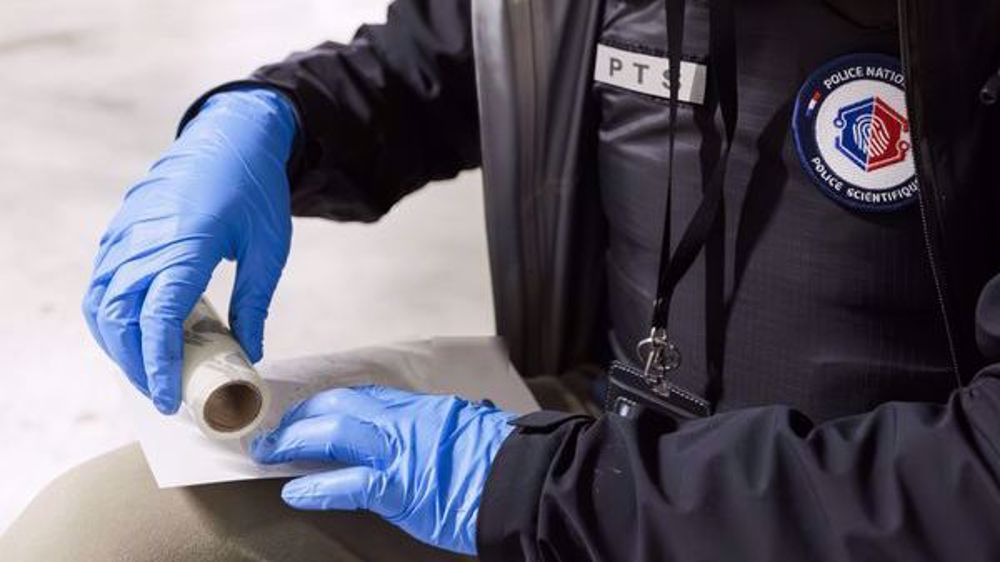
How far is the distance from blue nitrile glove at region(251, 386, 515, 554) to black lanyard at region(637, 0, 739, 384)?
0.43ft

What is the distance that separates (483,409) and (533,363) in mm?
274

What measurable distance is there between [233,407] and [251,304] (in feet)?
0.40

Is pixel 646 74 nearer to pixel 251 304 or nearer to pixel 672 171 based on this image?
pixel 672 171

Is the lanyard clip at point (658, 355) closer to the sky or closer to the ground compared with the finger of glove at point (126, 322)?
closer to the ground

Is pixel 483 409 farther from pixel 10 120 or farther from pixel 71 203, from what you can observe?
pixel 10 120

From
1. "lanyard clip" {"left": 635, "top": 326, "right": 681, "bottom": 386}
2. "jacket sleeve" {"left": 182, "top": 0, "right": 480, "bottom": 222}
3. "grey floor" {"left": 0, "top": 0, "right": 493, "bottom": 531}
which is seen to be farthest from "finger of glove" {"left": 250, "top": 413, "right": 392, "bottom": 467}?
"grey floor" {"left": 0, "top": 0, "right": 493, "bottom": 531}

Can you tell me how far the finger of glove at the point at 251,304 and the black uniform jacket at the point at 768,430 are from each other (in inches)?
8.0

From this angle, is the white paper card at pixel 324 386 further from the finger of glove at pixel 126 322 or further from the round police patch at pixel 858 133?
the round police patch at pixel 858 133

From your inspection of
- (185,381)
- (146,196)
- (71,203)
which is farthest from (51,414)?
(185,381)

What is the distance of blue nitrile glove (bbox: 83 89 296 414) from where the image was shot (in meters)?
0.87

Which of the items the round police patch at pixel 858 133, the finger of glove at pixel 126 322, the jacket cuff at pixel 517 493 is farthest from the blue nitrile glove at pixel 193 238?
the round police patch at pixel 858 133

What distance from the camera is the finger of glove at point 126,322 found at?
88cm

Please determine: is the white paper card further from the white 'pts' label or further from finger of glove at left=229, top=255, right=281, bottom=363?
the white 'pts' label

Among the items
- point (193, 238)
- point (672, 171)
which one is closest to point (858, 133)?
point (672, 171)
